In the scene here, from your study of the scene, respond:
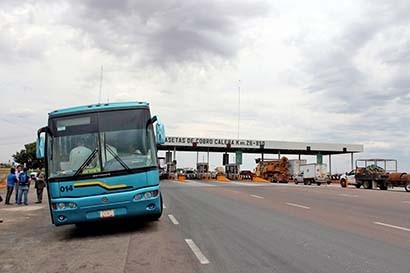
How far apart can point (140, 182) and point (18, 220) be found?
715cm

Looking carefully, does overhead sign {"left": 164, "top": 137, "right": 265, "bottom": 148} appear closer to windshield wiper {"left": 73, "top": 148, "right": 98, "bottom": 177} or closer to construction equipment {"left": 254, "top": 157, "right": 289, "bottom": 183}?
construction equipment {"left": 254, "top": 157, "right": 289, "bottom": 183}

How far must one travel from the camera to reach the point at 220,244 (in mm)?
8695

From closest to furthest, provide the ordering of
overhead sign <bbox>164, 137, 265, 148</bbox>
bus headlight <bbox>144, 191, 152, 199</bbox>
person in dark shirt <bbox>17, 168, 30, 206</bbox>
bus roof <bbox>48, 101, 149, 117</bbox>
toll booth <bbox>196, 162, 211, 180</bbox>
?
bus headlight <bbox>144, 191, 152, 199</bbox> → bus roof <bbox>48, 101, 149, 117</bbox> → person in dark shirt <bbox>17, 168, 30, 206</bbox> → overhead sign <bbox>164, 137, 265, 148</bbox> → toll booth <bbox>196, 162, 211, 180</bbox>

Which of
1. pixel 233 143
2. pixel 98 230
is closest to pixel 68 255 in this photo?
pixel 98 230

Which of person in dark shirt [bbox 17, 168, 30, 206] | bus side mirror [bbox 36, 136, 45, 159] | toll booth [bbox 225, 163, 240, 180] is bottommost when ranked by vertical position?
toll booth [bbox 225, 163, 240, 180]

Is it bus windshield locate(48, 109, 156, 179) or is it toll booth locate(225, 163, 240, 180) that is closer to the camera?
bus windshield locate(48, 109, 156, 179)

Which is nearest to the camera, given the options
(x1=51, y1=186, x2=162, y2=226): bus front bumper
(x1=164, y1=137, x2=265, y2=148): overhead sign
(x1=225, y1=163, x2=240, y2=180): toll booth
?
(x1=51, y1=186, x2=162, y2=226): bus front bumper

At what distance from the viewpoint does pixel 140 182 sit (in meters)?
10.2

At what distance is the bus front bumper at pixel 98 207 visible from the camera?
991cm

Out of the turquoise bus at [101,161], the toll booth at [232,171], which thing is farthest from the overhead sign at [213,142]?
the turquoise bus at [101,161]

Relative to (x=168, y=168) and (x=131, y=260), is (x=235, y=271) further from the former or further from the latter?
(x=168, y=168)

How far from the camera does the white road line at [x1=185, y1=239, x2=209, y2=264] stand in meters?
7.28

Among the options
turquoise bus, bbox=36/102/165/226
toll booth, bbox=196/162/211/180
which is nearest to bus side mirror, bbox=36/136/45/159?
turquoise bus, bbox=36/102/165/226

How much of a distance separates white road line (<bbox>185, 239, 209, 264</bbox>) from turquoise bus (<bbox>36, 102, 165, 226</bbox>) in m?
1.75
